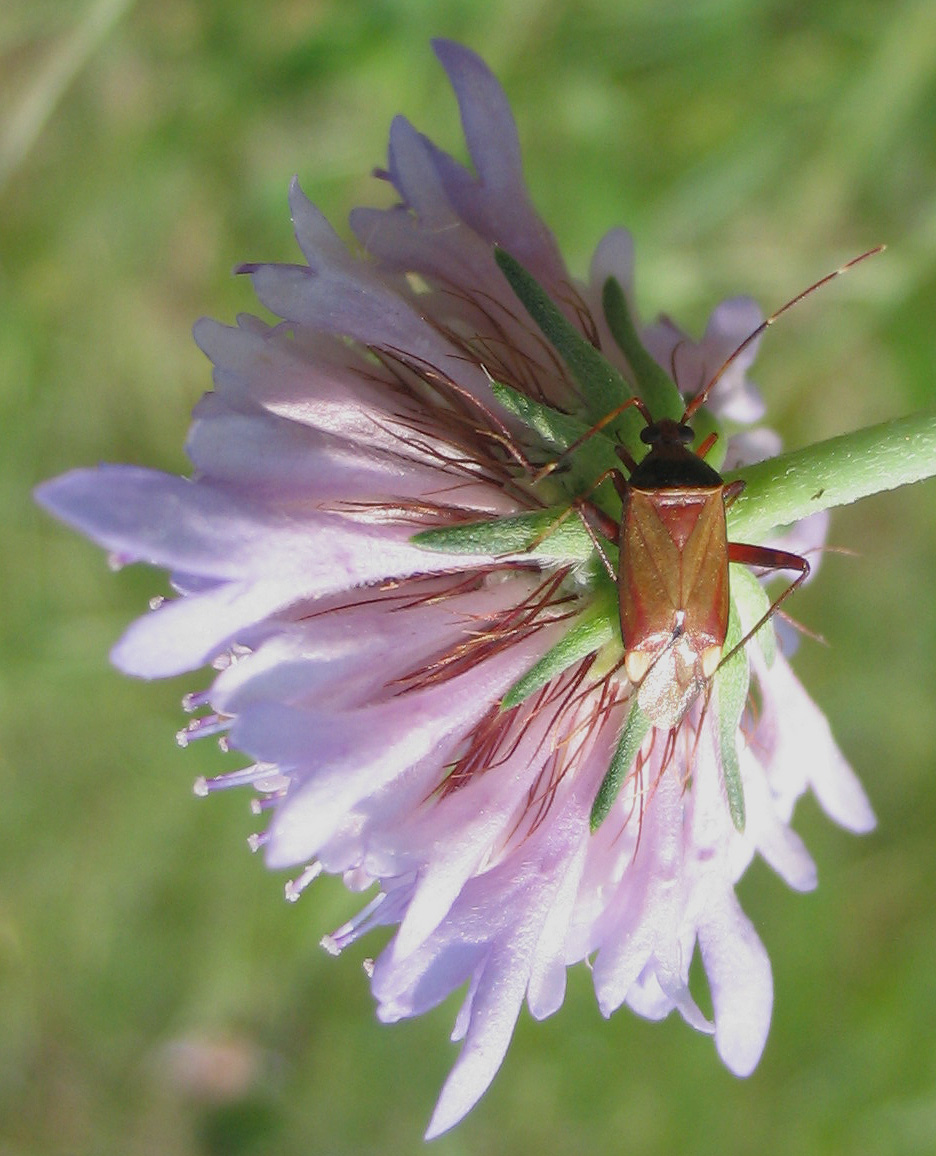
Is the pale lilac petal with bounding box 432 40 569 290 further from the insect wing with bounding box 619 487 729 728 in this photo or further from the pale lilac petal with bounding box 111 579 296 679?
the pale lilac petal with bounding box 111 579 296 679

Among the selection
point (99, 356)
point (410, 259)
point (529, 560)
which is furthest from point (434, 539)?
point (99, 356)

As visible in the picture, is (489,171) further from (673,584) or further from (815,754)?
(815,754)

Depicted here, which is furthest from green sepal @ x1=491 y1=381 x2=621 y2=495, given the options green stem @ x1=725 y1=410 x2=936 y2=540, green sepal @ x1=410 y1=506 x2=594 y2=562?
green stem @ x1=725 y1=410 x2=936 y2=540

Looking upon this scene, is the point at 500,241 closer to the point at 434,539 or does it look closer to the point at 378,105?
the point at 434,539

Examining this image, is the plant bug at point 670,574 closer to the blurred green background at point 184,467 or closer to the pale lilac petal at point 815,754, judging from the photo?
the pale lilac petal at point 815,754

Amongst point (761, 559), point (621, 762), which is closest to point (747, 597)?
point (761, 559)

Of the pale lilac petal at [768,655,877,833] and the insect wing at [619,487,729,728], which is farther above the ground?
the insect wing at [619,487,729,728]
